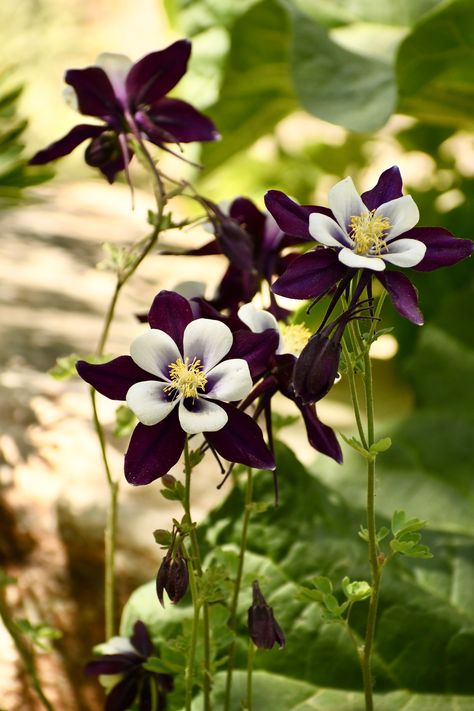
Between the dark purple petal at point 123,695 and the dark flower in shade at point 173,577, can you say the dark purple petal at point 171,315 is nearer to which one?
the dark flower in shade at point 173,577

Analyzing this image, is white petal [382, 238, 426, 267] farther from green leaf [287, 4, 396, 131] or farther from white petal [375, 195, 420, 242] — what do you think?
green leaf [287, 4, 396, 131]

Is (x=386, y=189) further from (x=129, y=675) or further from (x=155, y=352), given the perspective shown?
(x=129, y=675)

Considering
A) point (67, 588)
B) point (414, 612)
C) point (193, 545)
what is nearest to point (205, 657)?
point (193, 545)

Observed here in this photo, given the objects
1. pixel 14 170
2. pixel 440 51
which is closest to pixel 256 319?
pixel 14 170

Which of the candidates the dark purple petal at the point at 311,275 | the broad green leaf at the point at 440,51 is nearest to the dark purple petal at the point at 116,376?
the dark purple petal at the point at 311,275

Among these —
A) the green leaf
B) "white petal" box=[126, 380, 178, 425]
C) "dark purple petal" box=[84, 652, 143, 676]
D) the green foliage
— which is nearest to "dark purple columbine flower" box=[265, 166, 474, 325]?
"white petal" box=[126, 380, 178, 425]

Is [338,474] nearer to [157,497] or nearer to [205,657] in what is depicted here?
[157,497]
